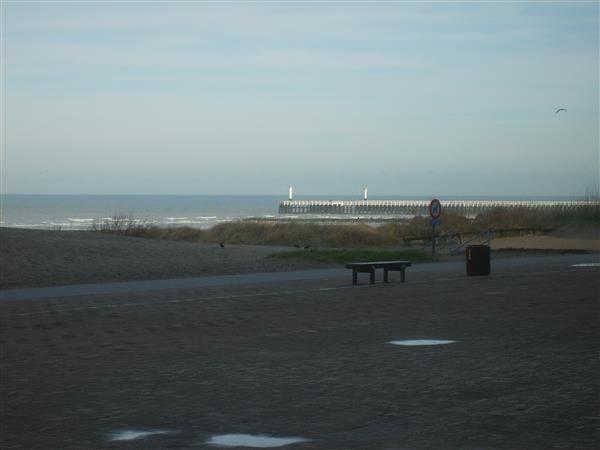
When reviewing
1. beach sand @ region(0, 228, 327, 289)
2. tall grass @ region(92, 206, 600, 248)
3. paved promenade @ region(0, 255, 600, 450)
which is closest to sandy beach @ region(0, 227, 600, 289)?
beach sand @ region(0, 228, 327, 289)

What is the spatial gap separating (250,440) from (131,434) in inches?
41.8

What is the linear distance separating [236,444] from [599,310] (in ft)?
35.9

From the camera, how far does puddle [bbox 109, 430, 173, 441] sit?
8.55 metres

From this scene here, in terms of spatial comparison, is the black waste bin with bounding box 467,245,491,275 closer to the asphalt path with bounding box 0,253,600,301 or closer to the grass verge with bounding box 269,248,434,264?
the asphalt path with bounding box 0,253,600,301

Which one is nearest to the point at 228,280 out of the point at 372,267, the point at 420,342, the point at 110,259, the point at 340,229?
the point at 372,267

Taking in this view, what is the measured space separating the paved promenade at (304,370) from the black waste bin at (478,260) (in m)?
4.78

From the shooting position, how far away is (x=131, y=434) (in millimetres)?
8680

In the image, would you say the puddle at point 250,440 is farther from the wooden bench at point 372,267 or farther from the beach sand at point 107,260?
the beach sand at point 107,260

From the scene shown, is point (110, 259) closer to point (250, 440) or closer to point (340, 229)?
point (340, 229)

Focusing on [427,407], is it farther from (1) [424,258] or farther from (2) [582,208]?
(2) [582,208]

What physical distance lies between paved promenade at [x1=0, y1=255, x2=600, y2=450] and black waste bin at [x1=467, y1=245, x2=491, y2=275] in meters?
4.78

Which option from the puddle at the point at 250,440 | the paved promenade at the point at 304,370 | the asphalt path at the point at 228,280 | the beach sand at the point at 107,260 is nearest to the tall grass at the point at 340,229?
the beach sand at the point at 107,260

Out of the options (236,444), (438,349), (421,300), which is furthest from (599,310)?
(236,444)

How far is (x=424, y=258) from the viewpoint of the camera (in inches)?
1315
